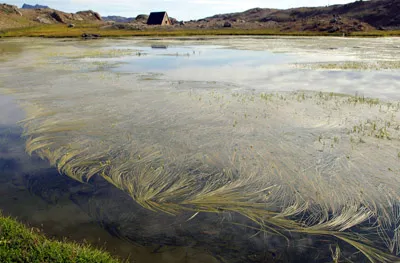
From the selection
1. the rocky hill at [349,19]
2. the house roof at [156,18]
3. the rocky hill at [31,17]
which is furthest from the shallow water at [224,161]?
the rocky hill at [31,17]

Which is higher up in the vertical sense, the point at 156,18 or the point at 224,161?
the point at 156,18

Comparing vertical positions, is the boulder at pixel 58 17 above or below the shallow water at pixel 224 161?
above

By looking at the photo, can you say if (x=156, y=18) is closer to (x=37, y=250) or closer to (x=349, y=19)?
(x=349, y=19)

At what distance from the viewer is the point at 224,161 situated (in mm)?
7641

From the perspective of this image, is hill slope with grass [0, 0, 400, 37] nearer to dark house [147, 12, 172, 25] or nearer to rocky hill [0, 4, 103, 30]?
rocky hill [0, 4, 103, 30]

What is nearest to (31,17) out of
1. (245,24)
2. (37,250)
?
(245,24)

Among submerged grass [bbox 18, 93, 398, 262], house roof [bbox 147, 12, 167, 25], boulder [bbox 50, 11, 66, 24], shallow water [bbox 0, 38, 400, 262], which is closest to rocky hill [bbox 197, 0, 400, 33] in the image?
house roof [bbox 147, 12, 167, 25]

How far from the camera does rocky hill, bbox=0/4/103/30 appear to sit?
330ft

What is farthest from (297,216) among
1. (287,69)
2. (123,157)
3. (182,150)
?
(287,69)

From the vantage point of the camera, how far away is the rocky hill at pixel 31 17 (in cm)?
10062

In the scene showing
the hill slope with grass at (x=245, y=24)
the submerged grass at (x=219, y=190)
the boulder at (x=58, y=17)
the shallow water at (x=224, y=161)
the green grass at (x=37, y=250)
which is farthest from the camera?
the boulder at (x=58, y=17)

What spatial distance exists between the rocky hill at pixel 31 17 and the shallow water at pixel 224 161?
102 metres

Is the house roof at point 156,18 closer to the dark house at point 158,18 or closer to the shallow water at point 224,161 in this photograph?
the dark house at point 158,18

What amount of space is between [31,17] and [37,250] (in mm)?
142643
